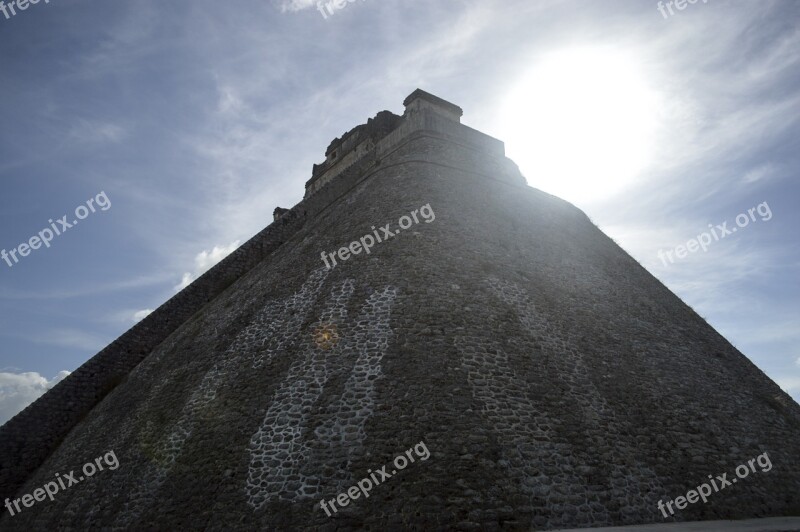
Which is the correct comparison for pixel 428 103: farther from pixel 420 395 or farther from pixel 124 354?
pixel 124 354

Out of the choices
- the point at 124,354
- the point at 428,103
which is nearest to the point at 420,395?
the point at 124,354

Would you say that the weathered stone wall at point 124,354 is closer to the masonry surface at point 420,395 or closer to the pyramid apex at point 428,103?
the masonry surface at point 420,395

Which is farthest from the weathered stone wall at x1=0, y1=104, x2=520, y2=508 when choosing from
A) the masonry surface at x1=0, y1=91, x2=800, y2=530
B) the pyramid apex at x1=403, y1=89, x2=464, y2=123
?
the pyramid apex at x1=403, y1=89, x2=464, y2=123

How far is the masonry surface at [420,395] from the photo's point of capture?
8.09 m

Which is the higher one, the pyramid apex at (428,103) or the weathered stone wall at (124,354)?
the pyramid apex at (428,103)

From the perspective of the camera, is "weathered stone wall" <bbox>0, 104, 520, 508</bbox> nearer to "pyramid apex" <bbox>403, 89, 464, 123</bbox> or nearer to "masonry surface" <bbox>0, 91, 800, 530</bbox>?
"masonry surface" <bbox>0, 91, 800, 530</bbox>

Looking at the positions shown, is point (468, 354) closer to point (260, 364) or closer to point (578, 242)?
point (260, 364)

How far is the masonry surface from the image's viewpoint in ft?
26.6

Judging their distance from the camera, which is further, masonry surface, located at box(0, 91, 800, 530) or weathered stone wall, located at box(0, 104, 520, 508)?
weathered stone wall, located at box(0, 104, 520, 508)

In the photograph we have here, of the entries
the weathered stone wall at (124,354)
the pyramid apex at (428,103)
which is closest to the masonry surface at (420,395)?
the weathered stone wall at (124,354)

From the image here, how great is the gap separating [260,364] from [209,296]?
7627 millimetres

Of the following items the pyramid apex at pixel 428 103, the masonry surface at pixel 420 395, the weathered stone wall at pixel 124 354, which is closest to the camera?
the masonry surface at pixel 420 395

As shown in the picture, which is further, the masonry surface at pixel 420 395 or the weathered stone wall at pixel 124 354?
the weathered stone wall at pixel 124 354

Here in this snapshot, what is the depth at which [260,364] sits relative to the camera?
10.9m
